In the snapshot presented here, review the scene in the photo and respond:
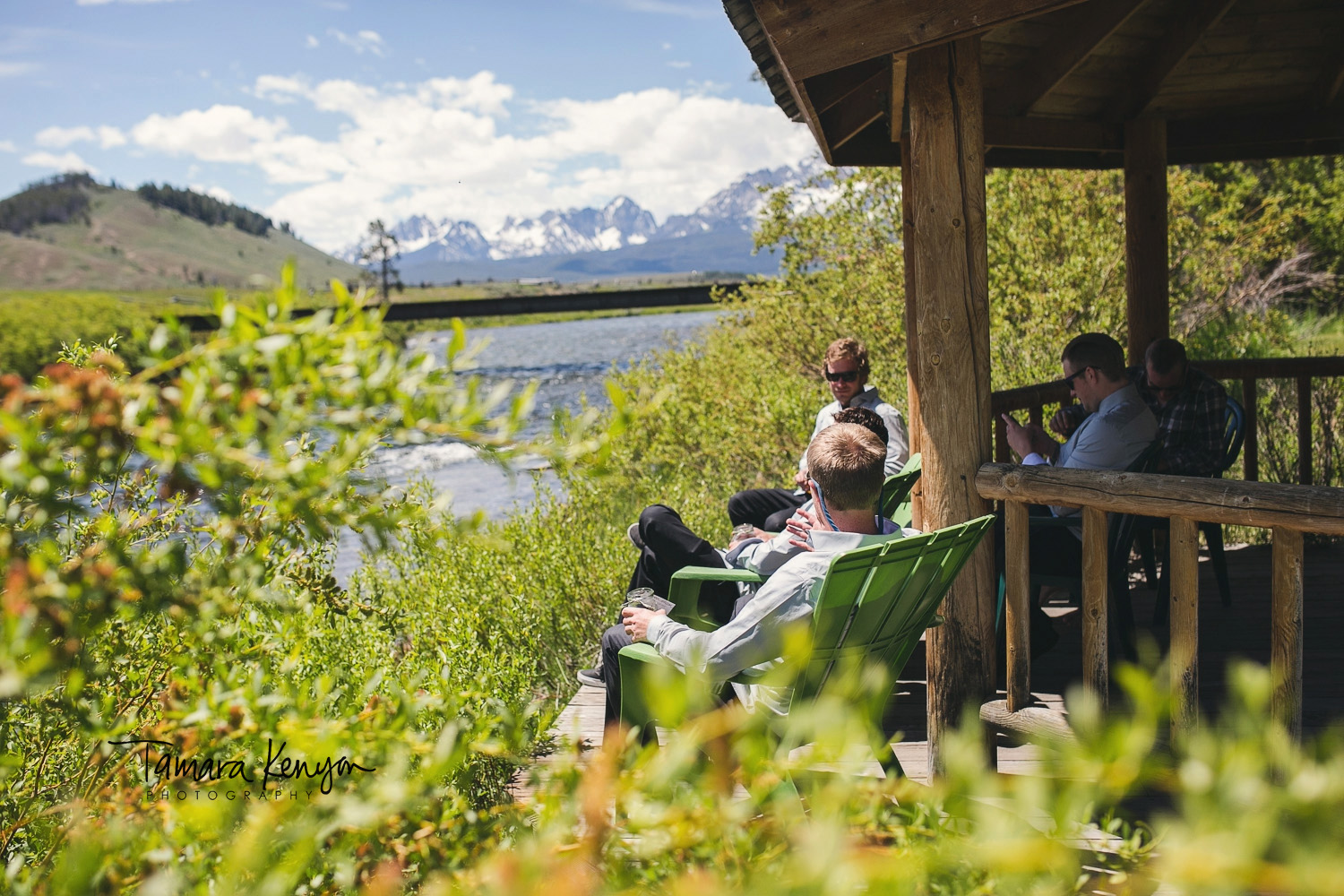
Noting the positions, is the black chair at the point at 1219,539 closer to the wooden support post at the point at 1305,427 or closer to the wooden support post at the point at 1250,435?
the wooden support post at the point at 1250,435

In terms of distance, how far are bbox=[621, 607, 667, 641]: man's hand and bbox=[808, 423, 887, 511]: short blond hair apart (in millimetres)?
613

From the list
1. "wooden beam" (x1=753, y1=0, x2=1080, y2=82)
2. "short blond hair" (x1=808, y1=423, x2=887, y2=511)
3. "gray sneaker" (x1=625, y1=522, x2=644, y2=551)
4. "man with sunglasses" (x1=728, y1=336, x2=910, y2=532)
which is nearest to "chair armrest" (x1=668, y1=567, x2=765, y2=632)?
"short blond hair" (x1=808, y1=423, x2=887, y2=511)

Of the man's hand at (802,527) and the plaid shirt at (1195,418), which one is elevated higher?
the plaid shirt at (1195,418)

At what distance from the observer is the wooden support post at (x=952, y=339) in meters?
3.07

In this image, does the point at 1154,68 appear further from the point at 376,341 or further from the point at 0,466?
the point at 0,466

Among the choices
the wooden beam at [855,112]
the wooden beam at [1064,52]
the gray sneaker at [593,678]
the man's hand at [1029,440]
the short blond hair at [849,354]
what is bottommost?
the gray sneaker at [593,678]

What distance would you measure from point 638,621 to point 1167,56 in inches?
152

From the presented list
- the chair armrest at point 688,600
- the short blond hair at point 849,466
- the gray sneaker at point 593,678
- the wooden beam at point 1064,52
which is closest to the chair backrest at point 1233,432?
the wooden beam at point 1064,52

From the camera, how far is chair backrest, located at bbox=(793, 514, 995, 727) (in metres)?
2.36

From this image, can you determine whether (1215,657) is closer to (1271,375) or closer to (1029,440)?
(1029,440)

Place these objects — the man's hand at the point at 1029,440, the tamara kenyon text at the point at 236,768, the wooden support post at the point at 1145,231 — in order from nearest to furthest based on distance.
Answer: the tamara kenyon text at the point at 236,768 < the man's hand at the point at 1029,440 < the wooden support post at the point at 1145,231

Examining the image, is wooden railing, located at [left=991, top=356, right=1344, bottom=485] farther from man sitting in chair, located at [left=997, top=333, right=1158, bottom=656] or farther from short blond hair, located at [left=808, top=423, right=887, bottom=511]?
short blond hair, located at [left=808, top=423, right=887, bottom=511]

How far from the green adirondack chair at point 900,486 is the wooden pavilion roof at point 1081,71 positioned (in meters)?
1.41

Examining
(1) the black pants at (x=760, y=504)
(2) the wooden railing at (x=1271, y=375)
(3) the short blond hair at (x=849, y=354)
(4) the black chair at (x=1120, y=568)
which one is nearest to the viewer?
(4) the black chair at (x=1120, y=568)
